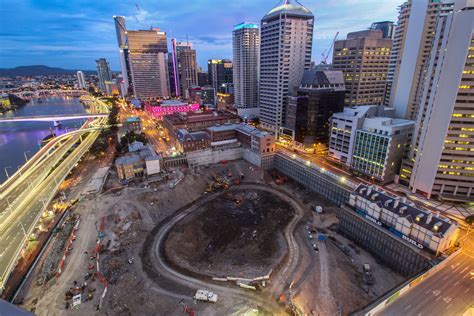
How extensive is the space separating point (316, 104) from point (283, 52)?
1651 inches

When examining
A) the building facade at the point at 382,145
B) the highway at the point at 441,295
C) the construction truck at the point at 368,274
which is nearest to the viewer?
the highway at the point at 441,295

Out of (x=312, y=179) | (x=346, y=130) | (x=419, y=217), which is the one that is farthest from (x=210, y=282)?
(x=346, y=130)

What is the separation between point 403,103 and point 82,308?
517ft

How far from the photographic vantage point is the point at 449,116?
7488cm

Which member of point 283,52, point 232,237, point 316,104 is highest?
point 283,52

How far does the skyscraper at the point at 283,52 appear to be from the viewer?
13412cm

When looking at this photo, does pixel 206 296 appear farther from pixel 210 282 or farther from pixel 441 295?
pixel 441 295

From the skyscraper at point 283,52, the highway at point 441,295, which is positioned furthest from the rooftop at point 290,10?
the highway at point 441,295

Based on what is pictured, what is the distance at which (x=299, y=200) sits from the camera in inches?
3620

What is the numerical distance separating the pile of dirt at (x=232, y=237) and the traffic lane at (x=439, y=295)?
2793 centimetres

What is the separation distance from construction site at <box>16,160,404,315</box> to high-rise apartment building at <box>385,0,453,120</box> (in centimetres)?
8117

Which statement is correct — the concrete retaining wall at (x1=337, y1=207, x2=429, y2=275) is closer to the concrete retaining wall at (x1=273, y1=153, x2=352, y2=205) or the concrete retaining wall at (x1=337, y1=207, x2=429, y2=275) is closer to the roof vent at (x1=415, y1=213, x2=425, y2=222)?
the roof vent at (x1=415, y1=213, x2=425, y2=222)

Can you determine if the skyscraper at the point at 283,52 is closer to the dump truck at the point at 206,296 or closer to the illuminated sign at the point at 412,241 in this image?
the illuminated sign at the point at 412,241

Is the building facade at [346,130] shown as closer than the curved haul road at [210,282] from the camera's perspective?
No
